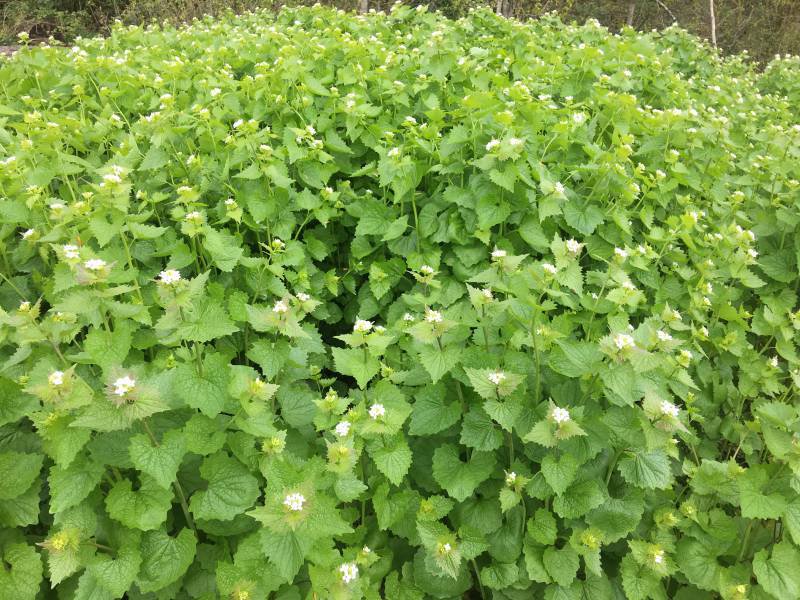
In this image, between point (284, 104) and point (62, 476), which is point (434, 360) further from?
point (284, 104)

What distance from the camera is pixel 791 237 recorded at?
3639 millimetres

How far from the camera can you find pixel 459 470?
2129 millimetres

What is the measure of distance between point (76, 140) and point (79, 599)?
2.48 m

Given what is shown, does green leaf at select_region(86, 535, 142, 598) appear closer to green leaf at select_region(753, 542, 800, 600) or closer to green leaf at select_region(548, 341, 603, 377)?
green leaf at select_region(548, 341, 603, 377)

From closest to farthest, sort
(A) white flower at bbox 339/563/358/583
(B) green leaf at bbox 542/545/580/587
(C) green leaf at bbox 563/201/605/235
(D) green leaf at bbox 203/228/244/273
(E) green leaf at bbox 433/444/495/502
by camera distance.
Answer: (A) white flower at bbox 339/563/358/583 → (B) green leaf at bbox 542/545/580/587 → (E) green leaf at bbox 433/444/495/502 → (D) green leaf at bbox 203/228/244/273 → (C) green leaf at bbox 563/201/605/235

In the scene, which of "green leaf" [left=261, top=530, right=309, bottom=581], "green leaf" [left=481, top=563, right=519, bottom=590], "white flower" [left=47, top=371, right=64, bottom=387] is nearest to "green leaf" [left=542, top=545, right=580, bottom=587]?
"green leaf" [left=481, top=563, right=519, bottom=590]

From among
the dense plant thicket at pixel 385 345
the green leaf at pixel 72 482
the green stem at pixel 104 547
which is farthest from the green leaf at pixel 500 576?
the green leaf at pixel 72 482

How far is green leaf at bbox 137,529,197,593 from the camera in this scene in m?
1.71

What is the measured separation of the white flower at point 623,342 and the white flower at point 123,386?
1.58 m

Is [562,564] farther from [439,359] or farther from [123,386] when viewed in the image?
[123,386]

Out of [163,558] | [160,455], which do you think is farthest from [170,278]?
[163,558]

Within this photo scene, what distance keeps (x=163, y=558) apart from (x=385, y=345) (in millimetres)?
1055

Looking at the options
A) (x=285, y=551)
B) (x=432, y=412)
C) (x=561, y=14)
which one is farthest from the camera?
(x=561, y=14)

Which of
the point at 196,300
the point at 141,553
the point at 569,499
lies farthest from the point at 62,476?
the point at 569,499
